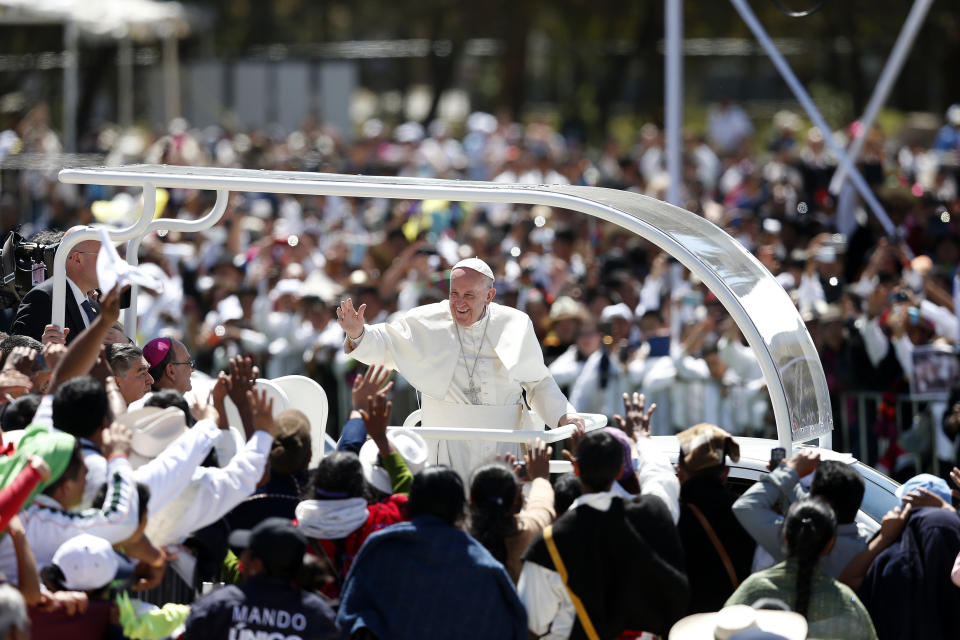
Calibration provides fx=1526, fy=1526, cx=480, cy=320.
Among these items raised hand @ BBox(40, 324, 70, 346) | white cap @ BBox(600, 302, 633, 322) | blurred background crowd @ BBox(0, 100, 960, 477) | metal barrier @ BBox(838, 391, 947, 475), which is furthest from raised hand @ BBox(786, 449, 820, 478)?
white cap @ BBox(600, 302, 633, 322)

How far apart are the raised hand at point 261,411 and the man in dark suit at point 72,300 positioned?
1.97 meters

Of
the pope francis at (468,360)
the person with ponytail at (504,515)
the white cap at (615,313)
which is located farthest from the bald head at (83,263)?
the white cap at (615,313)

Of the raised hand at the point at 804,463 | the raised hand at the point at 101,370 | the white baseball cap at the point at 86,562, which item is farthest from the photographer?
the raised hand at the point at 101,370

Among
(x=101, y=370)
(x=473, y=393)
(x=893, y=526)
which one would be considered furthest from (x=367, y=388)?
(x=893, y=526)

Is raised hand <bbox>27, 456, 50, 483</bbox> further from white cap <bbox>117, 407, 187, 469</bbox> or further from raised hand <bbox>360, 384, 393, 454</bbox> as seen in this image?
raised hand <bbox>360, 384, 393, 454</bbox>

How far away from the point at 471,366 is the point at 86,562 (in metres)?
2.67

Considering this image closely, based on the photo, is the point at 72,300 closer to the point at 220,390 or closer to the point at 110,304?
the point at 220,390

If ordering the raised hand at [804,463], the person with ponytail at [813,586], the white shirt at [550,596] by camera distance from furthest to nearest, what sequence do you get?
1. the raised hand at [804,463]
2. the white shirt at [550,596]
3. the person with ponytail at [813,586]

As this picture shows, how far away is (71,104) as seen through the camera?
72.5 feet

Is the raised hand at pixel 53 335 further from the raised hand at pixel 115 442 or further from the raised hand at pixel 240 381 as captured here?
the raised hand at pixel 115 442

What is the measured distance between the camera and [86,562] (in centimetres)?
479

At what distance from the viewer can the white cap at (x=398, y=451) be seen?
18.8ft

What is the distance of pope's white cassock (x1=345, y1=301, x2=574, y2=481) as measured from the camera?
22.9 ft

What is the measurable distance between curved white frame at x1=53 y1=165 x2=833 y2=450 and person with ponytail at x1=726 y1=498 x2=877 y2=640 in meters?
1.00
